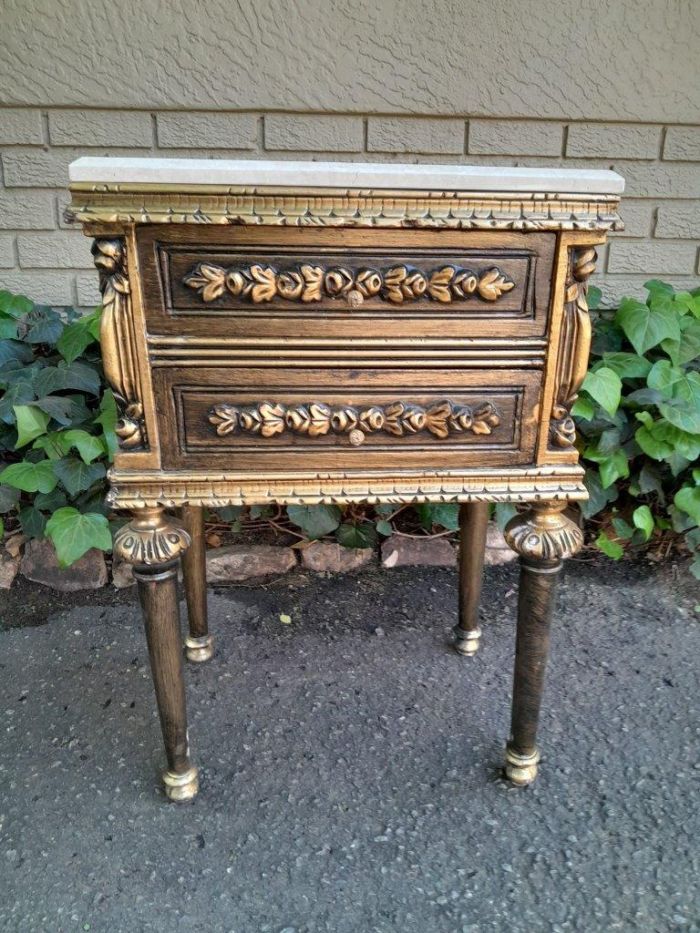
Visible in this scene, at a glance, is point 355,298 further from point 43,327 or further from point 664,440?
point 43,327

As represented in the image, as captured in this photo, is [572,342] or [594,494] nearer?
[572,342]

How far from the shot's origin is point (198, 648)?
1.88 m

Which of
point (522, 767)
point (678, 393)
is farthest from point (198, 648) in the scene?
point (678, 393)

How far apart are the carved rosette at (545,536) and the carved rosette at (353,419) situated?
0.19 m

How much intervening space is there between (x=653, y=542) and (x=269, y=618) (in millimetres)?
1263

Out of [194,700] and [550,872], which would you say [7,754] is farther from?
[550,872]

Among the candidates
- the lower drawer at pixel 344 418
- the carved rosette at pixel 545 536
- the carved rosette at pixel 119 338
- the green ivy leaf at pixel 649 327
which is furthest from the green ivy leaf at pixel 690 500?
the carved rosette at pixel 119 338

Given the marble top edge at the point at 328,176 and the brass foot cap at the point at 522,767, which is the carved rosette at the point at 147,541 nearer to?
the marble top edge at the point at 328,176

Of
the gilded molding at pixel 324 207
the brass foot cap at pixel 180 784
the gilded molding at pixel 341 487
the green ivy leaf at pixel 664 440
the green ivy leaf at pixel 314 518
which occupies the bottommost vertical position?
the brass foot cap at pixel 180 784

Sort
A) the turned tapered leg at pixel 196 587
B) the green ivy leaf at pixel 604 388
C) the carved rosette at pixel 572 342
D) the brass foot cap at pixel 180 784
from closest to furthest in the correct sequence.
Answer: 1. the carved rosette at pixel 572 342
2. the brass foot cap at pixel 180 784
3. the turned tapered leg at pixel 196 587
4. the green ivy leaf at pixel 604 388

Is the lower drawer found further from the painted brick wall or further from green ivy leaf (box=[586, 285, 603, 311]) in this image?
the painted brick wall

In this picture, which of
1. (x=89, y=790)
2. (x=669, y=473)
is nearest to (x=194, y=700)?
(x=89, y=790)

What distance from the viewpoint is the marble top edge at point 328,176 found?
101 cm

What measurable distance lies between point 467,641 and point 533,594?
25.4 inches
